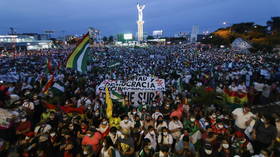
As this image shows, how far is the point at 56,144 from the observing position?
482cm

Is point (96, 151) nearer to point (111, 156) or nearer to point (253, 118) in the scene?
point (111, 156)

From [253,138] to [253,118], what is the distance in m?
0.69

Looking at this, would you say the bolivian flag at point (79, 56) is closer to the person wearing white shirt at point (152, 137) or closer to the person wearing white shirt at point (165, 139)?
the person wearing white shirt at point (152, 137)

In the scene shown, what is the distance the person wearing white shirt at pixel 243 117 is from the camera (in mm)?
5445

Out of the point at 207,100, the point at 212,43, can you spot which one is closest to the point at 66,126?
the point at 207,100

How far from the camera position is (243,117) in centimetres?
554

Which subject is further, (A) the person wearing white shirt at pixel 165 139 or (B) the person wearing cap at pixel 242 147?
(A) the person wearing white shirt at pixel 165 139

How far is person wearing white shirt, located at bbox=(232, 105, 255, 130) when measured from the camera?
5.45m

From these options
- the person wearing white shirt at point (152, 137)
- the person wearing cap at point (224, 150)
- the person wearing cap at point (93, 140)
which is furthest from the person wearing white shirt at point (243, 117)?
the person wearing cap at point (93, 140)

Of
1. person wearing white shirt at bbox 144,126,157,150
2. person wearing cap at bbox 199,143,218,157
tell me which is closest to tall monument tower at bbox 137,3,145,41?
person wearing white shirt at bbox 144,126,157,150

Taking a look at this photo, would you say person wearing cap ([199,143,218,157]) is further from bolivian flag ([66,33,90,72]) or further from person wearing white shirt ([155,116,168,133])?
bolivian flag ([66,33,90,72])

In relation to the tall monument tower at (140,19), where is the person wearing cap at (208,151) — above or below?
below

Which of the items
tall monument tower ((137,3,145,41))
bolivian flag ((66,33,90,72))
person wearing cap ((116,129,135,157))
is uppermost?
tall monument tower ((137,3,145,41))

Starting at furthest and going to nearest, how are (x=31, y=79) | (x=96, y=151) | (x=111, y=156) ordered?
Result: (x=31, y=79)
(x=96, y=151)
(x=111, y=156)
